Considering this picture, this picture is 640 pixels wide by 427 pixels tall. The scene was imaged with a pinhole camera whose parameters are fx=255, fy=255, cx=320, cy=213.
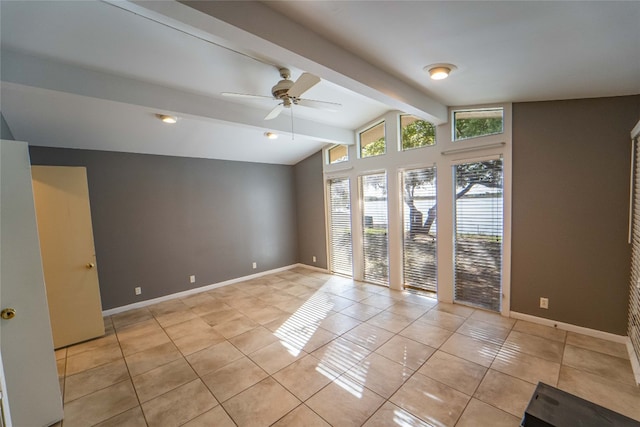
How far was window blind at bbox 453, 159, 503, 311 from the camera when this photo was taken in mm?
3436

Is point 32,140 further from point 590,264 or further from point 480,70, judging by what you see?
point 590,264

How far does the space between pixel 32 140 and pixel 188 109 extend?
2.25 m

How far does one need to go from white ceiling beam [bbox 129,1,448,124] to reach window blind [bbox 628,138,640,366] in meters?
2.37

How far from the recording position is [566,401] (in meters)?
1.63

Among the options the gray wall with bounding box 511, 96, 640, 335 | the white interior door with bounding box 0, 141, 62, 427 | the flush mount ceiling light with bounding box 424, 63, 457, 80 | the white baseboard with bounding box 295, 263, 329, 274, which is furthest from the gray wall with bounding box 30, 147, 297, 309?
the gray wall with bounding box 511, 96, 640, 335

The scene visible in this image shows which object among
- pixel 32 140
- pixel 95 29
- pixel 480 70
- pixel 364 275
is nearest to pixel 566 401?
pixel 480 70

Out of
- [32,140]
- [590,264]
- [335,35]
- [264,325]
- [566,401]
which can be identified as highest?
[335,35]

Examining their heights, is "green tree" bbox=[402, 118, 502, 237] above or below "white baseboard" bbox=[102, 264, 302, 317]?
above

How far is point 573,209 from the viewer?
9.43 ft

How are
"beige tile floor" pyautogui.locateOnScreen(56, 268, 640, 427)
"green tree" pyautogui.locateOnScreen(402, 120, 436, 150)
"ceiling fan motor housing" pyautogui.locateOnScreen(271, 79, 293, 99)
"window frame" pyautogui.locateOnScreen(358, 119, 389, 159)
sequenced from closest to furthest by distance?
"beige tile floor" pyautogui.locateOnScreen(56, 268, 640, 427), "ceiling fan motor housing" pyautogui.locateOnScreen(271, 79, 293, 99), "green tree" pyautogui.locateOnScreen(402, 120, 436, 150), "window frame" pyautogui.locateOnScreen(358, 119, 389, 159)

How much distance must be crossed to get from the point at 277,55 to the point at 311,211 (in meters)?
4.35

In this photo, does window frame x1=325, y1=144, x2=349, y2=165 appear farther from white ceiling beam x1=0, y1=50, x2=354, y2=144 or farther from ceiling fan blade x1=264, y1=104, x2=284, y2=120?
ceiling fan blade x1=264, y1=104, x2=284, y2=120

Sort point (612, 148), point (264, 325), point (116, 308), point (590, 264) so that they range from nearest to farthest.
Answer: point (612, 148) < point (590, 264) < point (264, 325) < point (116, 308)

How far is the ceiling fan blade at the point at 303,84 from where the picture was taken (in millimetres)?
2188
